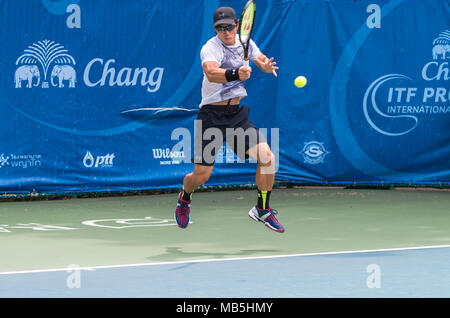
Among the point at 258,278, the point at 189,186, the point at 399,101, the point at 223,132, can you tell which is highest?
the point at 399,101

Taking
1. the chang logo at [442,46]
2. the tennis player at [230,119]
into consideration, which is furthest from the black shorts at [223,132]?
the chang logo at [442,46]

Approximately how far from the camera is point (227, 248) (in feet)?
25.7

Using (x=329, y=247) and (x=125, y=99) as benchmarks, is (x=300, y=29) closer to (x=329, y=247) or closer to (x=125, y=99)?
(x=125, y=99)

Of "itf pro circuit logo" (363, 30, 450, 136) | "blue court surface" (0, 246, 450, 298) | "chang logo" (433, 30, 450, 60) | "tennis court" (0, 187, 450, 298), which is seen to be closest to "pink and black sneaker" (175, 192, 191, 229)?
"tennis court" (0, 187, 450, 298)

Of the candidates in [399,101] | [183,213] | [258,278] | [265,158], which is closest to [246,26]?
[265,158]

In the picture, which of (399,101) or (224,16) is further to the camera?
(399,101)

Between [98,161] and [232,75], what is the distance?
4374mm

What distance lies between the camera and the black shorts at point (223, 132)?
7988mm

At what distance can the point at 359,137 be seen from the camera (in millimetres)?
12367

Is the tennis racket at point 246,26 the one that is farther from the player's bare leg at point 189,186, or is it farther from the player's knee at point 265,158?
the player's bare leg at point 189,186

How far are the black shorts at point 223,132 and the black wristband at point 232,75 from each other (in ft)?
1.65

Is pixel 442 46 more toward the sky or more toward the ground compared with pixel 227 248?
more toward the sky

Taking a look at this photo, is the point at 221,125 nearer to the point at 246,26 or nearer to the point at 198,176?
the point at 198,176
